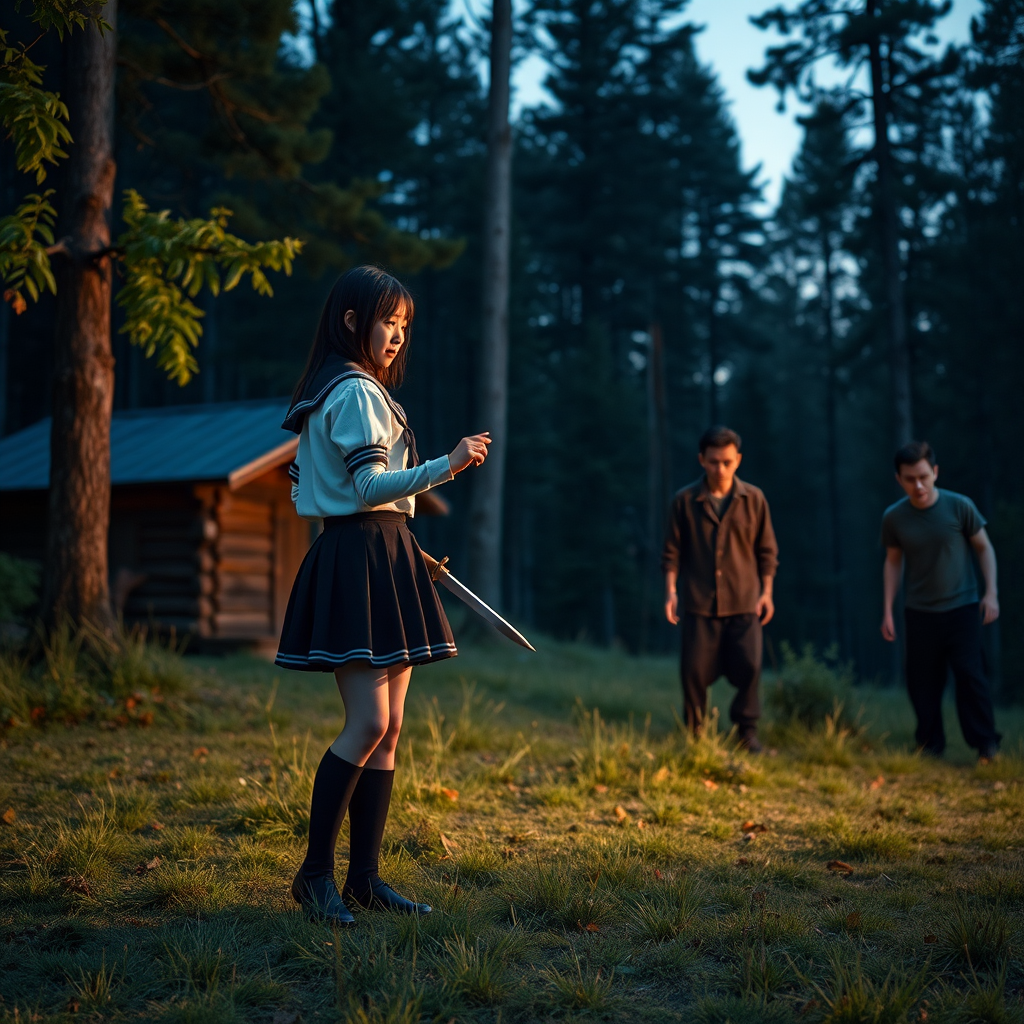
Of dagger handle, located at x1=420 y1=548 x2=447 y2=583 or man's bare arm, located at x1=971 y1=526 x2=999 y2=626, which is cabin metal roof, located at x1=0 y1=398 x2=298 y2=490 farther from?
dagger handle, located at x1=420 y1=548 x2=447 y2=583

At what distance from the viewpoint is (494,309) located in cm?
1570

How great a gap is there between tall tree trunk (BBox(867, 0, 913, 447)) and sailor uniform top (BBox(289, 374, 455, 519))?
17.0 m

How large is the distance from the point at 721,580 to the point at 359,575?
4001mm

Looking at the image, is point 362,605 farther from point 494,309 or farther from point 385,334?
point 494,309

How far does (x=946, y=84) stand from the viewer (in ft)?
60.7

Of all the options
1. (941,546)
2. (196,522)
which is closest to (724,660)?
(941,546)

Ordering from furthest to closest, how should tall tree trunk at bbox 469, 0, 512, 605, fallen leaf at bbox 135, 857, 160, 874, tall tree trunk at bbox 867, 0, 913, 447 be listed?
tall tree trunk at bbox 867, 0, 913, 447, tall tree trunk at bbox 469, 0, 512, 605, fallen leaf at bbox 135, 857, 160, 874

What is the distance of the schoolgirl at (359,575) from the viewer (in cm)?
300

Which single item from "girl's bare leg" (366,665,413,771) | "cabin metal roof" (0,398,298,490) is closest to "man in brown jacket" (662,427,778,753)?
"girl's bare leg" (366,665,413,771)

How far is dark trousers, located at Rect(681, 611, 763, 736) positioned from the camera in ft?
21.4

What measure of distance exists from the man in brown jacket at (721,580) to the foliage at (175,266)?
10.3 feet

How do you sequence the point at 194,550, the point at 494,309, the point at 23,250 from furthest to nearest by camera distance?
the point at 494,309 < the point at 194,550 < the point at 23,250

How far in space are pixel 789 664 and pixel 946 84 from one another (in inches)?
620

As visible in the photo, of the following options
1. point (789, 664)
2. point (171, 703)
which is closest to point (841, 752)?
point (789, 664)
